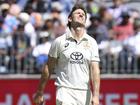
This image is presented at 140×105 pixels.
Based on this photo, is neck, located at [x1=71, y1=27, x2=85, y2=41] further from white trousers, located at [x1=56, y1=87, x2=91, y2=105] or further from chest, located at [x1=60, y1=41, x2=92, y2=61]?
white trousers, located at [x1=56, y1=87, x2=91, y2=105]

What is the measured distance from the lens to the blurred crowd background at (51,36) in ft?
44.2

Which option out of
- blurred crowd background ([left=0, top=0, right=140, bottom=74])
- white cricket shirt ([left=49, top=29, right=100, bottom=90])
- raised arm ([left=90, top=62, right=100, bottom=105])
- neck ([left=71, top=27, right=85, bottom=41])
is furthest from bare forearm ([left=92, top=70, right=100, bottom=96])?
blurred crowd background ([left=0, top=0, right=140, bottom=74])

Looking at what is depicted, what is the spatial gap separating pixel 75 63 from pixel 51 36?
5.83 meters

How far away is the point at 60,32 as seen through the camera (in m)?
13.7

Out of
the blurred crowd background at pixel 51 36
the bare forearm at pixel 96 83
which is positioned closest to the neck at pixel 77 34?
the bare forearm at pixel 96 83

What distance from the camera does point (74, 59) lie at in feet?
26.3

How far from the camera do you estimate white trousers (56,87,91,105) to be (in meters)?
8.06

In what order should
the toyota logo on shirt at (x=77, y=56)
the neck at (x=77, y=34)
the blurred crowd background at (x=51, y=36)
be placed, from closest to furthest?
the toyota logo on shirt at (x=77, y=56)
the neck at (x=77, y=34)
the blurred crowd background at (x=51, y=36)

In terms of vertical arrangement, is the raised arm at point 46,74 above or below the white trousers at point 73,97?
above

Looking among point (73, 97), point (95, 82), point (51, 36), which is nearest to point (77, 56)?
point (95, 82)

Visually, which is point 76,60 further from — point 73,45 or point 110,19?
point 110,19

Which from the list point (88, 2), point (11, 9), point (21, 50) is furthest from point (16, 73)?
point (88, 2)

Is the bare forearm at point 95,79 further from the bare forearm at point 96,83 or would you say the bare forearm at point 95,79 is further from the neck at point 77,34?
the neck at point 77,34

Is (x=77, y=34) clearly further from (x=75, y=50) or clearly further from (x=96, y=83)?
(x=96, y=83)
